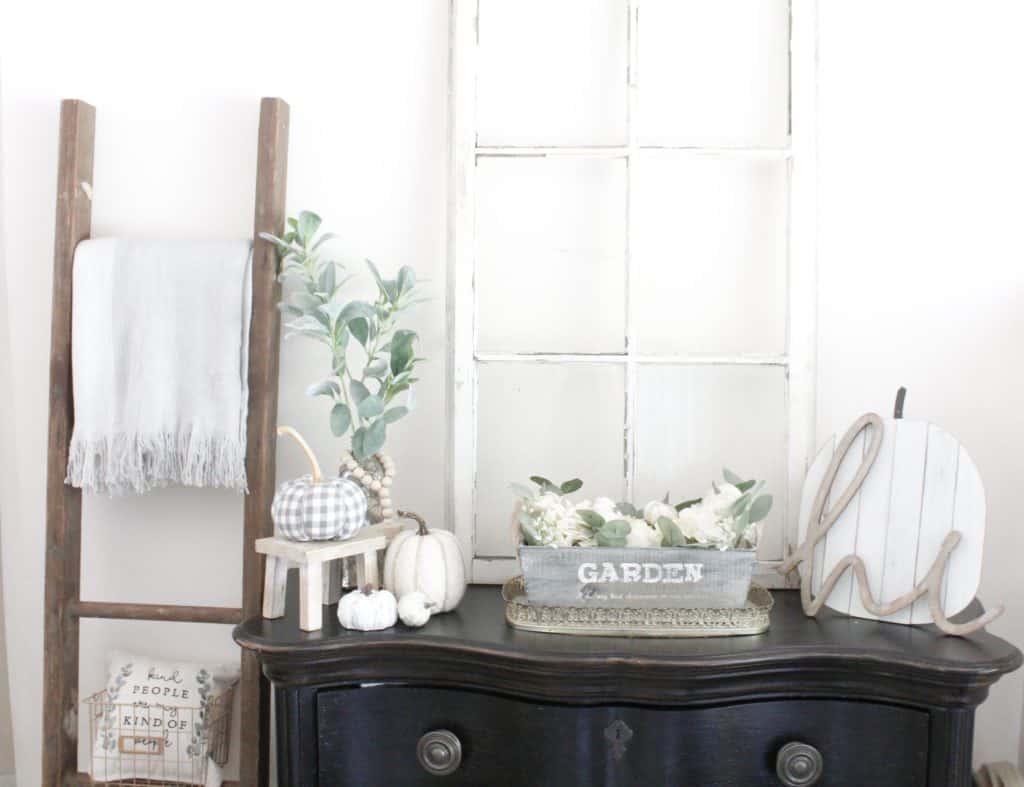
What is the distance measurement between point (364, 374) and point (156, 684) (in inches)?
30.2

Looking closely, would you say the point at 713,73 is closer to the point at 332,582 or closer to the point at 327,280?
the point at 327,280

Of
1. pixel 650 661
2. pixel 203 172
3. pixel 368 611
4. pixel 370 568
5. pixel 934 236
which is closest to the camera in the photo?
pixel 650 661

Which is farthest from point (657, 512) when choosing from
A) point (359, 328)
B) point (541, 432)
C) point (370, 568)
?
point (359, 328)

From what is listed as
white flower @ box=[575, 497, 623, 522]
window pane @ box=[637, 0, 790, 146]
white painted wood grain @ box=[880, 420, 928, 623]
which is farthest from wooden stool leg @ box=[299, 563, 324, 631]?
window pane @ box=[637, 0, 790, 146]

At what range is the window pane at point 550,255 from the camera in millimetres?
1853

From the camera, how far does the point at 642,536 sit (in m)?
1.53

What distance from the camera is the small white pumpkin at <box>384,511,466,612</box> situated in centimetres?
155

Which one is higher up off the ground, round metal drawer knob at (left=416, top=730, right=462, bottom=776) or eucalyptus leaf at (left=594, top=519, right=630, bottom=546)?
eucalyptus leaf at (left=594, top=519, right=630, bottom=546)

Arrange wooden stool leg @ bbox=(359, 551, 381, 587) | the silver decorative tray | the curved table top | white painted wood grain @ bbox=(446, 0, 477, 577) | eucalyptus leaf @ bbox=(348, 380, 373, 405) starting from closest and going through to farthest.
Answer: the curved table top, the silver decorative tray, wooden stool leg @ bbox=(359, 551, 381, 587), eucalyptus leaf @ bbox=(348, 380, 373, 405), white painted wood grain @ bbox=(446, 0, 477, 577)

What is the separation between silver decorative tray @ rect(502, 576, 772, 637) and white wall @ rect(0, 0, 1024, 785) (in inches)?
18.6

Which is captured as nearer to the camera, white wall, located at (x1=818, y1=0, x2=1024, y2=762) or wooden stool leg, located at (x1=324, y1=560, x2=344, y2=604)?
wooden stool leg, located at (x1=324, y1=560, x2=344, y2=604)

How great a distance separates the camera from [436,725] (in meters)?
1.48

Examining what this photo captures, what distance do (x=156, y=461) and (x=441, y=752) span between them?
791 mm

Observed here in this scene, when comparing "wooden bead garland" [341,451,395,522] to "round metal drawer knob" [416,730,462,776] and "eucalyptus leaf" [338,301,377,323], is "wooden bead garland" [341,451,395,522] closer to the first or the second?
"eucalyptus leaf" [338,301,377,323]
